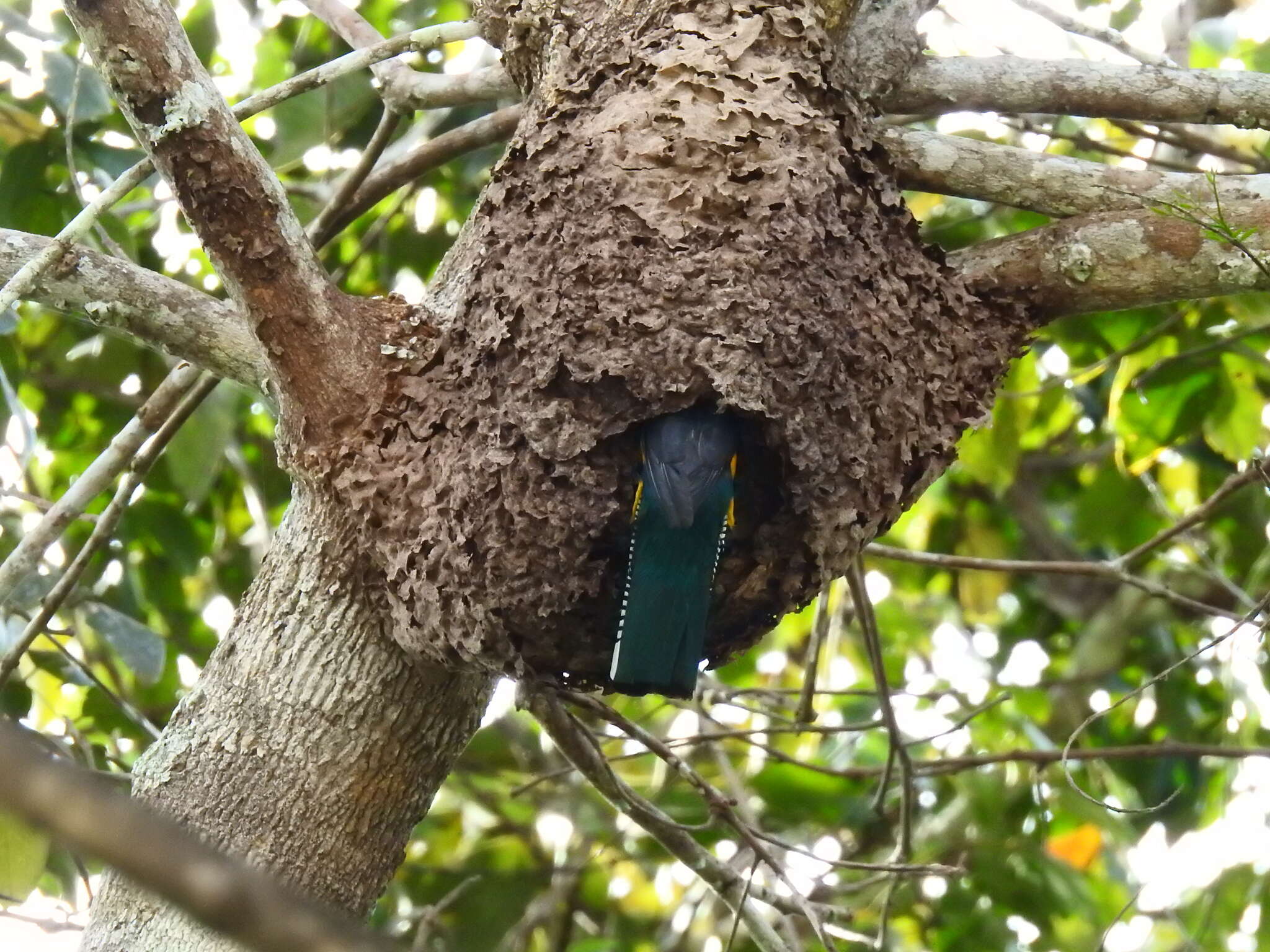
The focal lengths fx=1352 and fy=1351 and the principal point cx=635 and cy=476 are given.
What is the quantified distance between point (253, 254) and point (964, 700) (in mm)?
3114

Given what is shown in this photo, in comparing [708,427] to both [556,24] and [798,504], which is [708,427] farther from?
[556,24]

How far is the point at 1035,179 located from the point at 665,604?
1250 millimetres

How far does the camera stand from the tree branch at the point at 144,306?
2.56 meters

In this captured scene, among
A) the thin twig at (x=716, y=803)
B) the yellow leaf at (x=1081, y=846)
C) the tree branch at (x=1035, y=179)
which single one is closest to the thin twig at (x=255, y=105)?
the tree branch at (x=1035, y=179)

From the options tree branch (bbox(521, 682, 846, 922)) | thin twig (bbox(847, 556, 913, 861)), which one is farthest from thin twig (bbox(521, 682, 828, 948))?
thin twig (bbox(847, 556, 913, 861))

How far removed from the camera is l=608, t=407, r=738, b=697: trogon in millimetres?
2441

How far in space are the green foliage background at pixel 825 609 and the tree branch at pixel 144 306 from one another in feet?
3.09

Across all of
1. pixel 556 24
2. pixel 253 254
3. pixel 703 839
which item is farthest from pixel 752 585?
pixel 703 839

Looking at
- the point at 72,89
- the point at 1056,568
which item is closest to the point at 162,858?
the point at 1056,568

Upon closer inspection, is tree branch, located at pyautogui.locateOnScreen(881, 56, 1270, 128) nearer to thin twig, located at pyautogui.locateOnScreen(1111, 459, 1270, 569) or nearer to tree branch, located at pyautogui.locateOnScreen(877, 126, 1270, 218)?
tree branch, located at pyautogui.locateOnScreen(877, 126, 1270, 218)

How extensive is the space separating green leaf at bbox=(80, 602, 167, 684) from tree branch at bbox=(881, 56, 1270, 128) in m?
2.38

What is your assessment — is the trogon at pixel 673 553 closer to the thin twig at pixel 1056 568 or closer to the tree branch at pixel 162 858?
the thin twig at pixel 1056 568

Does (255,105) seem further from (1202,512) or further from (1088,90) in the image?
(1202,512)

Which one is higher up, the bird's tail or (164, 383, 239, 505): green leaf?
(164, 383, 239, 505): green leaf
